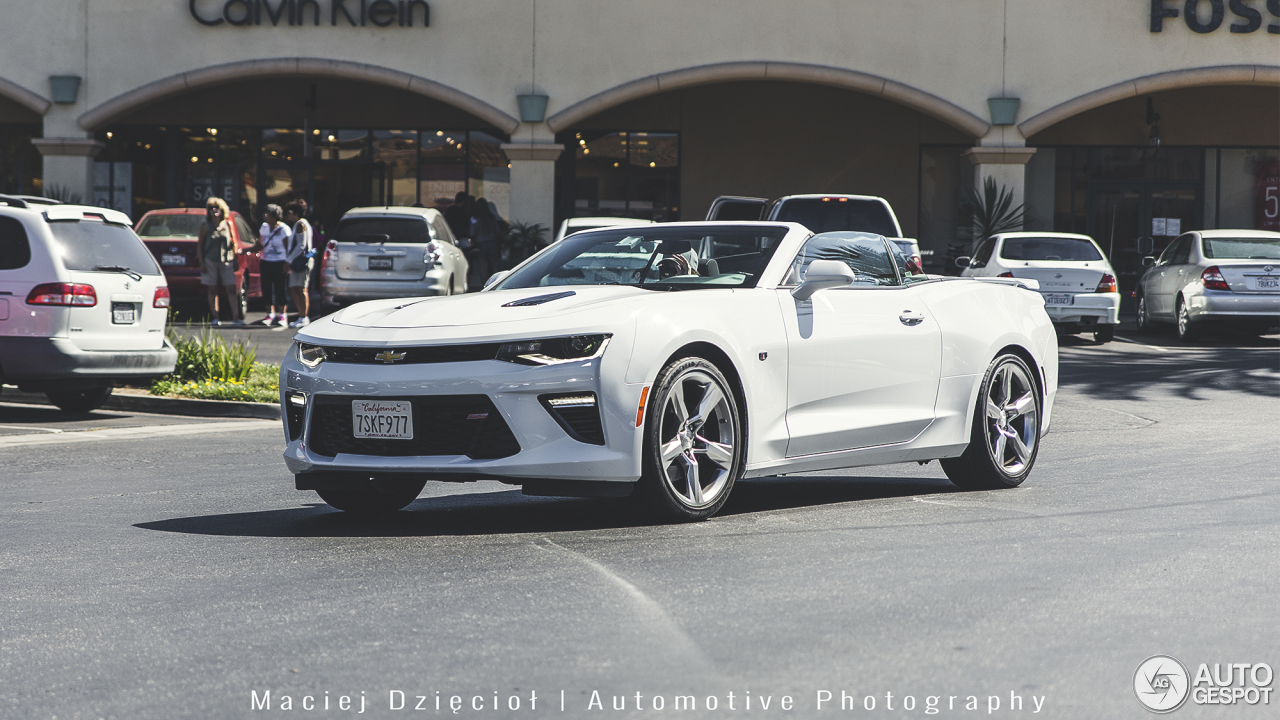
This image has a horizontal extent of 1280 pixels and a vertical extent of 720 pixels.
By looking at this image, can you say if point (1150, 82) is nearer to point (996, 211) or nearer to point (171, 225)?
point (996, 211)

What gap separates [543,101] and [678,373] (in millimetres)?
19470

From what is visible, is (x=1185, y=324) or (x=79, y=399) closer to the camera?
(x=79, y=399)

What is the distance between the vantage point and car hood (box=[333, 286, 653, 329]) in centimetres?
626

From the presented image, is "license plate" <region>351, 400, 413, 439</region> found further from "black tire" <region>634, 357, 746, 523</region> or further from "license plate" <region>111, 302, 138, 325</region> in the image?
"license plate" <region>111, 302, 138, 325</region>

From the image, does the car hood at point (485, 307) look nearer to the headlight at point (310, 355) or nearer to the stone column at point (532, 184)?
the headlight at point (310, 355)

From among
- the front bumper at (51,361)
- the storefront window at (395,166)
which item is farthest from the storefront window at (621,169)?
the front bumper at (51,361)

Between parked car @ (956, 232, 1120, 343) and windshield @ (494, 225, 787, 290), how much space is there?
12894 millimetres

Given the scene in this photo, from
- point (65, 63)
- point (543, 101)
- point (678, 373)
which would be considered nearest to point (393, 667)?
point (678, 373)

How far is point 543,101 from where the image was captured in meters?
25.1

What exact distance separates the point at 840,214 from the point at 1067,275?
3.29 meters

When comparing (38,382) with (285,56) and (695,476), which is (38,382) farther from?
(285,56)

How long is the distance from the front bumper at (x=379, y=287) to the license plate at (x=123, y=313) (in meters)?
8.21

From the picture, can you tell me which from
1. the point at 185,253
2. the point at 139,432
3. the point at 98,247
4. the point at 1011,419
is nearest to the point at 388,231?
the point at 185,253

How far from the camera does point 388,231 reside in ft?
68.3
